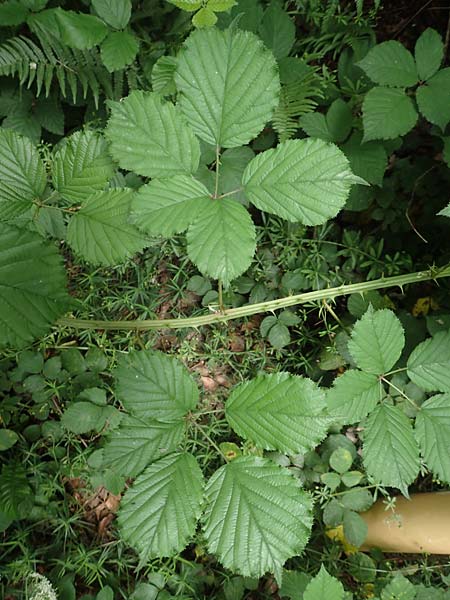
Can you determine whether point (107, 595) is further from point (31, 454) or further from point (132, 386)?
point (132, 386)

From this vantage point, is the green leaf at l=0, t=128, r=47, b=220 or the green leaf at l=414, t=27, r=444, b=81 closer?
the green leaf at l=0, t=128, r=47, b=220

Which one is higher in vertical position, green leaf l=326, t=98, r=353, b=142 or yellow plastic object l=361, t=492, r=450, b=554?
green leaf l=326, t=98, r=353, b=142

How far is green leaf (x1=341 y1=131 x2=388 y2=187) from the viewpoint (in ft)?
6.11

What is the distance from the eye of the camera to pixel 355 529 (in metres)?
1.91

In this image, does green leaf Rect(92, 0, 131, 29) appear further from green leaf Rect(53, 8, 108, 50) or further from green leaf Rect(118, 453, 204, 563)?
green leaf Rect(118, 453, 204, 563)

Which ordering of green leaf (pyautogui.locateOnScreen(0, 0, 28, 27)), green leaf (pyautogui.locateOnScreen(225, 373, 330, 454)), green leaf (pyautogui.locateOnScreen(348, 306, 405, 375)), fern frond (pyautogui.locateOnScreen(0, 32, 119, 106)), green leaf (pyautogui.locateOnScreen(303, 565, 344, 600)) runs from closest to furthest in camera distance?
green leaf (pyautogui.locateOnScreen(225, 373, 330, 454)) < green leaf (pyautogui.locateOnScreen(303, 565, 344, 600)) < green leaf (pyautogui.locateOnScreen(348, 306, 405, 375)) < green leaf (pyautogui.locateOnScreen(0, 0, 28, 27)) < fern frond (pyautogui.locateOnScreen(0, 32, 119, 106))

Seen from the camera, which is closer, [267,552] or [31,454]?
[267,552]

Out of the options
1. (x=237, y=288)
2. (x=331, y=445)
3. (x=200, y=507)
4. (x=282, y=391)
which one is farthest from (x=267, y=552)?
(x=237, y=288)

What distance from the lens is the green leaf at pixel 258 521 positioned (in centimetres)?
108

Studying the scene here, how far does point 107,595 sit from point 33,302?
139cm

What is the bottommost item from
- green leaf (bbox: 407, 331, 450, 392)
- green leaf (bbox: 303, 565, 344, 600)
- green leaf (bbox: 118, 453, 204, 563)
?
green leaf (bbox: 303, 565, 344, 600)

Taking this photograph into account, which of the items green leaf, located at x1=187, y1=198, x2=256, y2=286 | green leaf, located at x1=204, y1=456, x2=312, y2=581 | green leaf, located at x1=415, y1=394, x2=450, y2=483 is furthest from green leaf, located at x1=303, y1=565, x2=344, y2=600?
green leaf, located at x1=187, y1=198, x2=256, y2=286

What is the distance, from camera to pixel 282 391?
1.16m

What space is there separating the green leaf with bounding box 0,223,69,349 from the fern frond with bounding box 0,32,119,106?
1313mm
